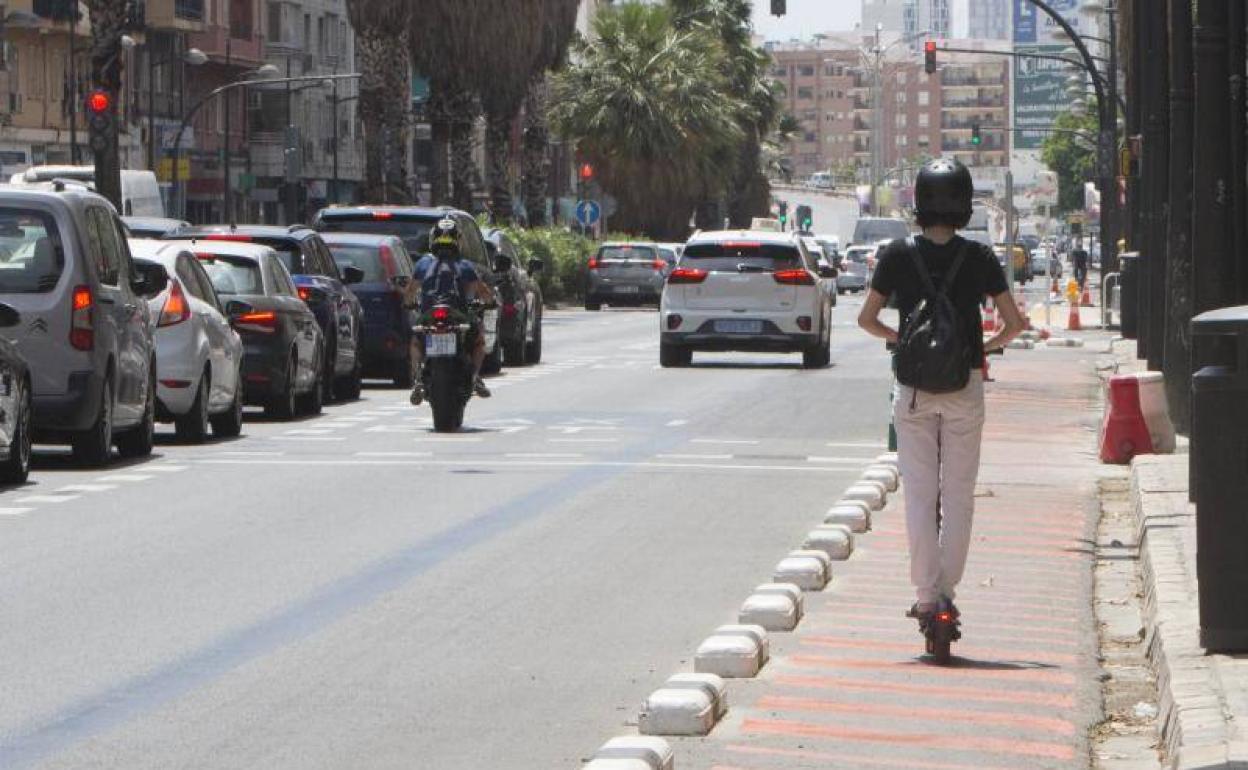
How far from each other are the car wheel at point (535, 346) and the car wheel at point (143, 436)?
16605 mm

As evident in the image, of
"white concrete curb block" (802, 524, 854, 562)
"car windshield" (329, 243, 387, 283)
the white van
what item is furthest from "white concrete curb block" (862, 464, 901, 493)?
the white van

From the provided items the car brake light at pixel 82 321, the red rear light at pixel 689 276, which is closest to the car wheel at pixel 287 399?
the car brake light at pixel 82 321

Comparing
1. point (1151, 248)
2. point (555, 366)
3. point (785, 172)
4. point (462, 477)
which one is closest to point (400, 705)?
point (462, 477)

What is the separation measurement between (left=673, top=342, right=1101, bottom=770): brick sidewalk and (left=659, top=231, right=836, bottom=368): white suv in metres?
19.6

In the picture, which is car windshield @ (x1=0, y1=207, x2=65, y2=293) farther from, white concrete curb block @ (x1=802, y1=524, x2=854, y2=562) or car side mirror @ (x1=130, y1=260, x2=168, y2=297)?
white concrete curb block @ (x1=802, y1=524, x2=854, y2=562)

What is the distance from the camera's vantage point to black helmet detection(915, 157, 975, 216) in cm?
1088

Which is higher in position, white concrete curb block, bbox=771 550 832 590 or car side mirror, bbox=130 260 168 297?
car side mirror, bbox=130 260 168 297

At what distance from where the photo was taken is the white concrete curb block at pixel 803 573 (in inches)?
510

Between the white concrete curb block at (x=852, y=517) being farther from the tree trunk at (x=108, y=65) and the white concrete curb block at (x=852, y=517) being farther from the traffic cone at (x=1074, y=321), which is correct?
the traffic cone at (x=1074, y=321)

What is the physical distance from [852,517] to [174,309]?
28.9 feet

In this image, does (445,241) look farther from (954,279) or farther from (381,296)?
(954,279)

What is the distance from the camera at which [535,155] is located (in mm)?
77125

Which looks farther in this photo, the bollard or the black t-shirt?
the black t-shirt

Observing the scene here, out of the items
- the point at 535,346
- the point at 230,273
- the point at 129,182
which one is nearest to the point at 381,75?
the point at 129,182
